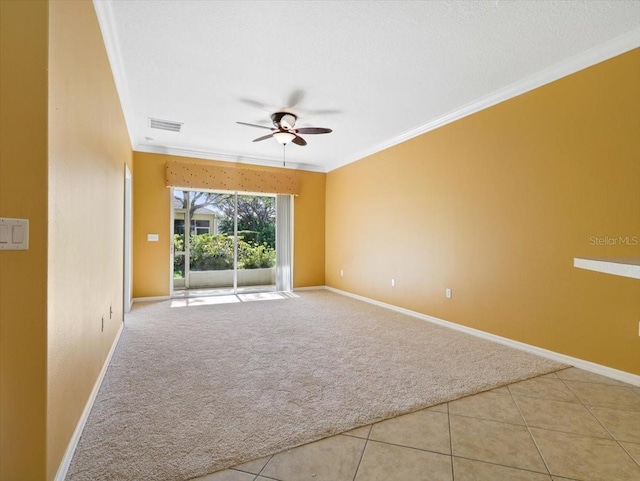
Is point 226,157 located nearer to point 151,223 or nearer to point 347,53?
point 151,223

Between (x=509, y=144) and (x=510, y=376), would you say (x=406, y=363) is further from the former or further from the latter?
(x=509, y=144)

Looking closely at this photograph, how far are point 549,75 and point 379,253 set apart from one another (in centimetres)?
326

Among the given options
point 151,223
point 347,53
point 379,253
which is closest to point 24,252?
point 347,53

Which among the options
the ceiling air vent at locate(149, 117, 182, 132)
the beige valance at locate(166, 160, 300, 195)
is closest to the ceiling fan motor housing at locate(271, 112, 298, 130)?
the ceiling air vent at locate(149, 117, 182, 132)

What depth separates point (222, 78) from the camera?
3285 mm

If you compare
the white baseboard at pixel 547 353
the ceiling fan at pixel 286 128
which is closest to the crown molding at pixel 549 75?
the ceiling fan at pixel 286 128

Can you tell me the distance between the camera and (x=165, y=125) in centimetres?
468

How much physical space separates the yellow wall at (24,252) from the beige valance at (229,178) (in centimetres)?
483

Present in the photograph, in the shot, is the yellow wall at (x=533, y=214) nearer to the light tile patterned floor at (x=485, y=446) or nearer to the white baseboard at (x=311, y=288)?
the light tile patterned floor at (x=485, y=446)

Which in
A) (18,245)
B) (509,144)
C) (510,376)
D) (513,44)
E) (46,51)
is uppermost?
(513,44)

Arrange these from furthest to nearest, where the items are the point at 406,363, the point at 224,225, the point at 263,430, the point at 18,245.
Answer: the point at 224,225
the point at 406,363
the point at 263,430
the point at 18,245

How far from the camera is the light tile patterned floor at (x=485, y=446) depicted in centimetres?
155

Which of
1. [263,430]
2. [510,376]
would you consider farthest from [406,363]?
[263,430]

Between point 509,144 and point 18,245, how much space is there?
4045 millimetres
